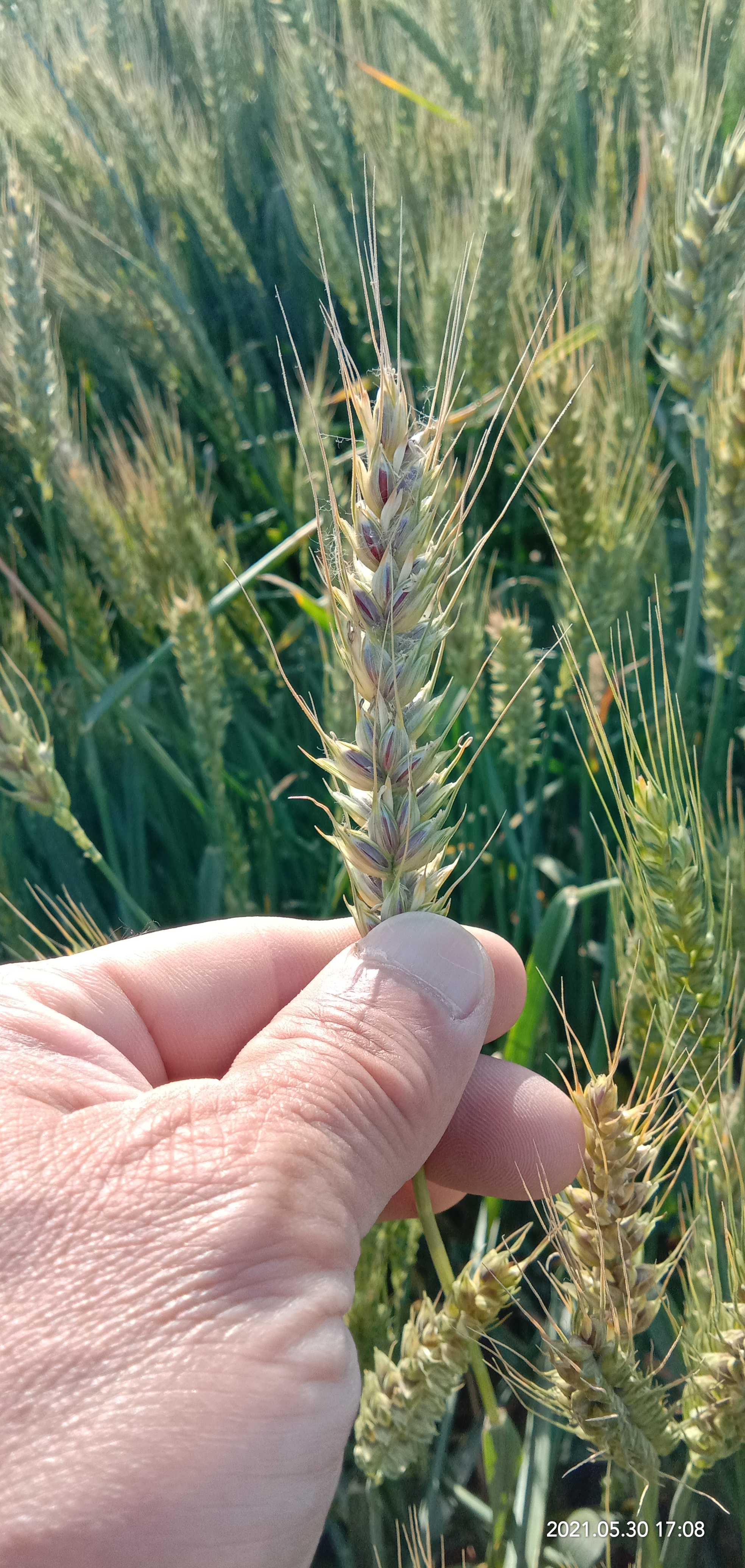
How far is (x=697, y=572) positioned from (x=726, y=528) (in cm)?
9

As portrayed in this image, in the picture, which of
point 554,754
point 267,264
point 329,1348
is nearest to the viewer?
point 329,1348

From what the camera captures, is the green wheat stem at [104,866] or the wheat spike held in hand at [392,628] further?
the green wheat stem at [104,866]

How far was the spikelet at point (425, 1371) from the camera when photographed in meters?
0.95

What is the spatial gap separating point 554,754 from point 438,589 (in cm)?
133

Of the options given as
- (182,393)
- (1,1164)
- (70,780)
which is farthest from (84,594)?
(1,1164)

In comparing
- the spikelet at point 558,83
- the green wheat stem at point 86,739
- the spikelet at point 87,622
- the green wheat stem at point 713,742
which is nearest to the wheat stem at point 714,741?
the green wheat stem at point 713,742

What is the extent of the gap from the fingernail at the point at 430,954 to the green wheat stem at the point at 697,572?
0.66 metres

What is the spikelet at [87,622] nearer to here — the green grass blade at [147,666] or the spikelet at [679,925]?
the green grass blade at [147,666]

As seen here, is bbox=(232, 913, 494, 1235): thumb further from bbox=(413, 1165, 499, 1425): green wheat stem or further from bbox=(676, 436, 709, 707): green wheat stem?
bbox=(676, 436, 709, 707): green wheat stem

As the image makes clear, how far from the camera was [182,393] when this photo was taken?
260cm

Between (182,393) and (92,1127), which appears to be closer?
(92,1127)

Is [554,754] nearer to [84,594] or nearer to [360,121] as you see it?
[84,594]

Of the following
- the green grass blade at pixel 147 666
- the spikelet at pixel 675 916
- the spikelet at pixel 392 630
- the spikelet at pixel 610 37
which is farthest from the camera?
the spikelet at pixel 610 37

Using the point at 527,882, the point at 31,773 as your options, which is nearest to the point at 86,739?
the point at 31,773
